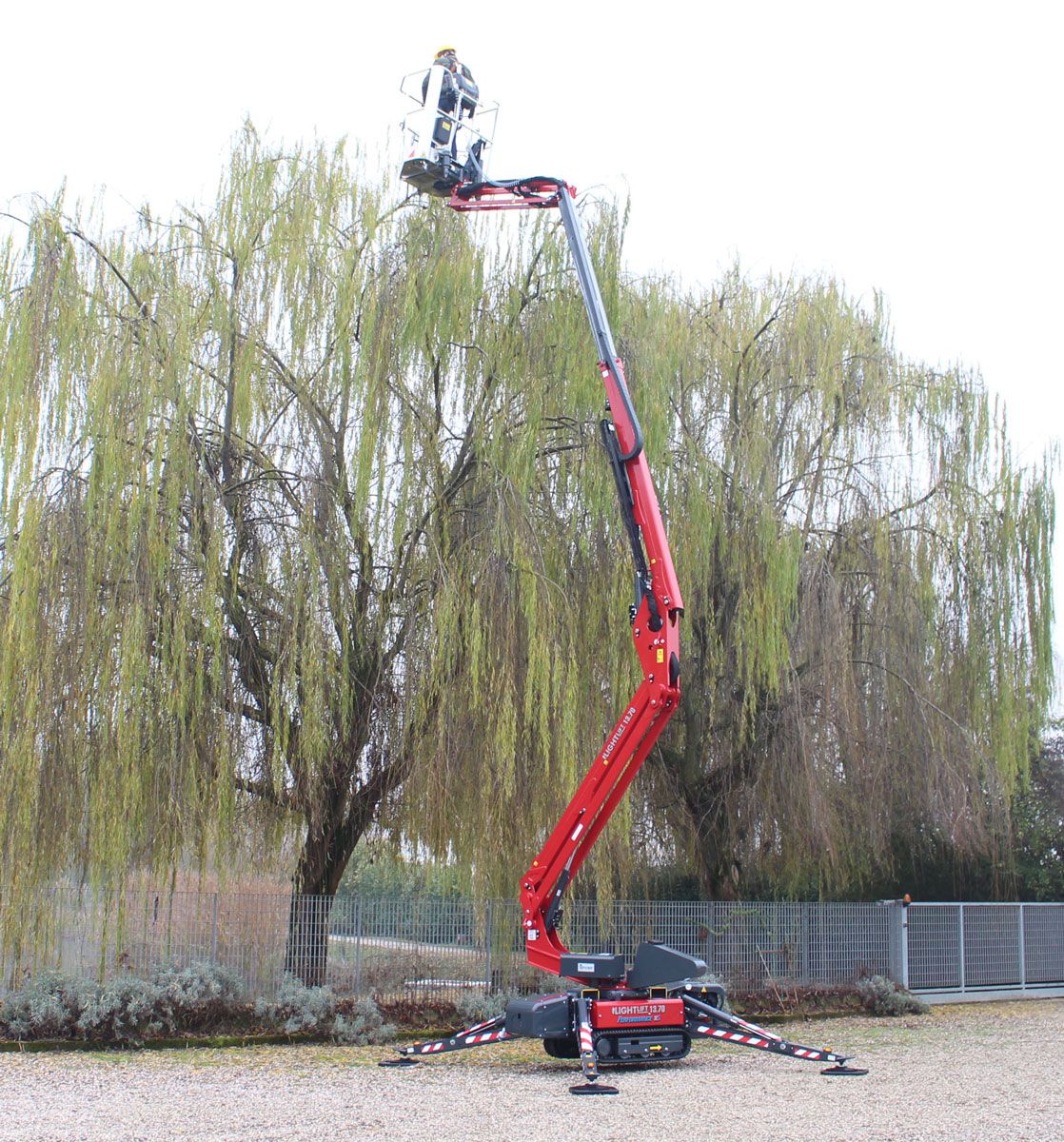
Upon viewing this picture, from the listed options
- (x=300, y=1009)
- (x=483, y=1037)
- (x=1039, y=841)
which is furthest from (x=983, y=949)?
(x=300, y=1009)

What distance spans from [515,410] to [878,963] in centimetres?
812

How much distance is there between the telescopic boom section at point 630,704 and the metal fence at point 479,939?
68.6 inches

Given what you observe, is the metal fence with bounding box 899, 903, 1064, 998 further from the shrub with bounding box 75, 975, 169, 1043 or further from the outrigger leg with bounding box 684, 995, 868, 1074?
the shrub with bounding box 75, 975, 169, 1043

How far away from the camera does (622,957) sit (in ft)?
31.7

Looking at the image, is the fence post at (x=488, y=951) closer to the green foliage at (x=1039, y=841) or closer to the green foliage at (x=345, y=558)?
the green foliage at (x=345, y=558)

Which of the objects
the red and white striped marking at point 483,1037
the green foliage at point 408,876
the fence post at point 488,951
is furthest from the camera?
the fence post at point 488,951

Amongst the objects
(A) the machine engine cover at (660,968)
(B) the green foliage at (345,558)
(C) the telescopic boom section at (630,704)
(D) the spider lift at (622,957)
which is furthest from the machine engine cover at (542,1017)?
(B) the green foliage at (345,558)

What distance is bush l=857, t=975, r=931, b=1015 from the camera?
14148 millimetres

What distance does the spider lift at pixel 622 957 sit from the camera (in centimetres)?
926

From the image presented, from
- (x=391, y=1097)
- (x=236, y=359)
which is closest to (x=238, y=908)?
(x=391, y=1097)

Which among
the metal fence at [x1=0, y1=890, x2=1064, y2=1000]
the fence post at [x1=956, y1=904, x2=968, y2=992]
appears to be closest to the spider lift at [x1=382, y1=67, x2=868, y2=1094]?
the metal fence at [x1=0, y1=890, x2=1064, y2=1000]

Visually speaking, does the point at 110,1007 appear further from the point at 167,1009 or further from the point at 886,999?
the point at 886,999

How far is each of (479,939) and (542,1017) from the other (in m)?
2.84

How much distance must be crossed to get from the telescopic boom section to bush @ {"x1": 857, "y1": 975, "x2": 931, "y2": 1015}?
19.5ft
